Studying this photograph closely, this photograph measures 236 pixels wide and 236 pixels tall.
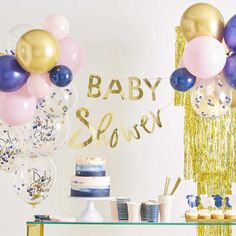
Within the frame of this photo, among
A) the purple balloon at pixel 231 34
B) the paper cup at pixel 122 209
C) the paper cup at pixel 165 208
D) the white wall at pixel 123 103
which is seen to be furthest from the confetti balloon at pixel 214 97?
the white wall at pixel 123 103

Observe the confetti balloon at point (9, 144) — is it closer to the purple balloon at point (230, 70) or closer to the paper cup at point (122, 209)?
the paper cup at point (122, 209)

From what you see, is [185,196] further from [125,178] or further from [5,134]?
[5,134]

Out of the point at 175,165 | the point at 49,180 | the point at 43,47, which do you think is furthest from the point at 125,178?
the point at 43,47

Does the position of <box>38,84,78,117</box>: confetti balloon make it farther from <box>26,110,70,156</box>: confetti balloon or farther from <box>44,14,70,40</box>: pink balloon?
<box>44,14,70,40</box>: pink balloon

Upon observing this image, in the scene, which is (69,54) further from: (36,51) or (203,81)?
(203,81)

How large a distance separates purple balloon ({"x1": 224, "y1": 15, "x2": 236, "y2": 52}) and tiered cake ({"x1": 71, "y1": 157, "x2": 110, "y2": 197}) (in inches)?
34.1

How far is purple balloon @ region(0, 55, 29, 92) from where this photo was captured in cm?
292

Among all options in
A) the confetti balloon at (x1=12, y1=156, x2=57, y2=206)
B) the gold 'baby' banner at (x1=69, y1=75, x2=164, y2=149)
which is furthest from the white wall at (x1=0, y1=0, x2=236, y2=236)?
the confetti balloon at (x1=12, y1=156, x2=57, y2=206)

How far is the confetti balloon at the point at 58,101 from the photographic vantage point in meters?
3.12

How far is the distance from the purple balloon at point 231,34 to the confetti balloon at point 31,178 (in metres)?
1.02

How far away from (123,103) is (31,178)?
0.75 m

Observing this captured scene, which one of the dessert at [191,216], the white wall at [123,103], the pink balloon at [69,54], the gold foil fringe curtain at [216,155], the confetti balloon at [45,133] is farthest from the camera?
the white wall at [123,103]

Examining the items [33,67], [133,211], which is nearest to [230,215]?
[133,211]

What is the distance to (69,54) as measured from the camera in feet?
10.2
